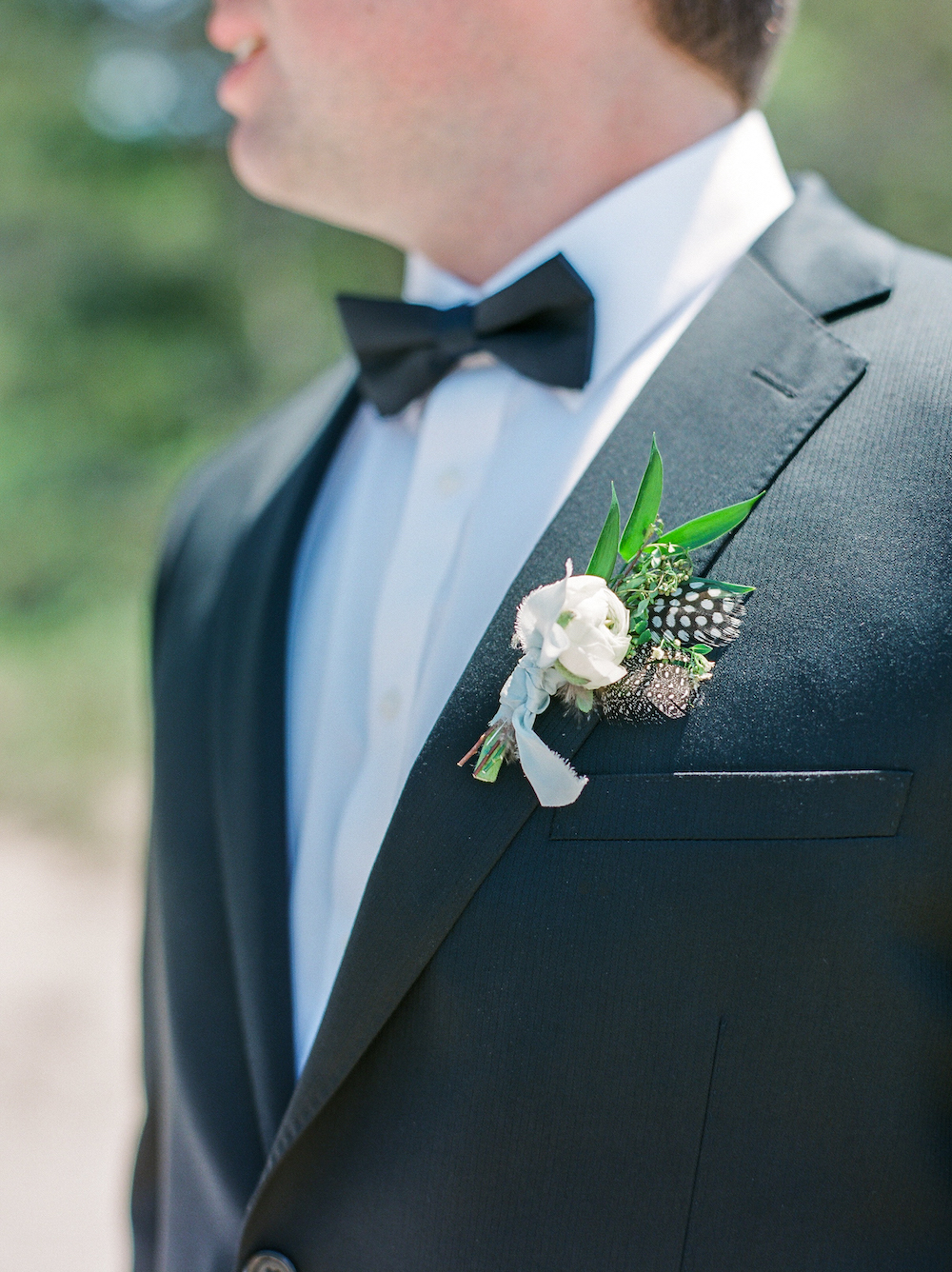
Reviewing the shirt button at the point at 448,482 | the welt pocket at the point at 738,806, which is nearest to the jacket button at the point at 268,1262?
the welt pocket at the point at 738,806

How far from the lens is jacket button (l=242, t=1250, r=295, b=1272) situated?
1.33 metres

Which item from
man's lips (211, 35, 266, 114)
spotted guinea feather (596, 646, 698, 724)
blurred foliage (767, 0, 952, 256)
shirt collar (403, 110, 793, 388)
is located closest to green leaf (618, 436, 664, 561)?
spotted guinea feather (596, 646, 698, 724)

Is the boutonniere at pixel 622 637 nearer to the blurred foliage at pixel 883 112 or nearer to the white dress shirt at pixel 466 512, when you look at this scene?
the white dress shirt at pixel 466 512

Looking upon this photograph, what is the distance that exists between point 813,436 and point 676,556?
23cm

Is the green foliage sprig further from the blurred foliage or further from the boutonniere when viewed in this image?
the blurred foliage

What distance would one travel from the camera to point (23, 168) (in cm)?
841

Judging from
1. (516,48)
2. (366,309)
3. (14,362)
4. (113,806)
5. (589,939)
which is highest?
(516,48)

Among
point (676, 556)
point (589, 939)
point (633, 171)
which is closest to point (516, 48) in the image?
point (633, 171)

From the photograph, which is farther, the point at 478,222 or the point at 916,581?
the point at 478,222

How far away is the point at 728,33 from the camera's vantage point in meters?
1.64

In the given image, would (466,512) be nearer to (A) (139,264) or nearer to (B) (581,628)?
(B) (581,628)

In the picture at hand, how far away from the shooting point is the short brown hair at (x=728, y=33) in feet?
5.27

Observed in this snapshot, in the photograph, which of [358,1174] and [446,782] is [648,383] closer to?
[446,782]

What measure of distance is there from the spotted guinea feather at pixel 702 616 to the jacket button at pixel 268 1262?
0.86 m
